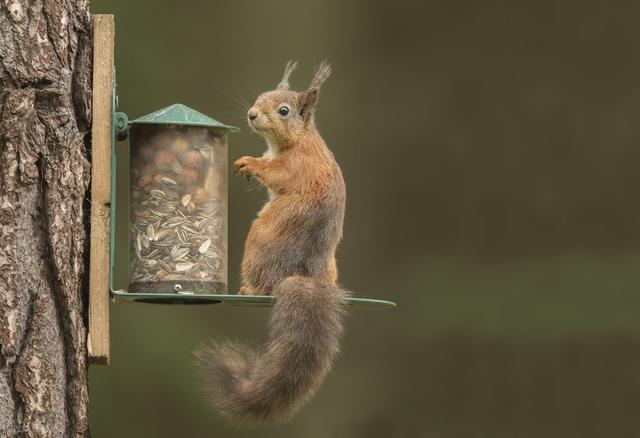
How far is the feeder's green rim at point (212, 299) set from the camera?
2453 millimetres

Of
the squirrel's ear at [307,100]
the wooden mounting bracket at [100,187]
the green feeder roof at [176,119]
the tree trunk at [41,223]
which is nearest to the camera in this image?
the tree trunk at [41,223]

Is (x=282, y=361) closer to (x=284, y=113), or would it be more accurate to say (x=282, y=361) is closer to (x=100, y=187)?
(x=100, y=187)

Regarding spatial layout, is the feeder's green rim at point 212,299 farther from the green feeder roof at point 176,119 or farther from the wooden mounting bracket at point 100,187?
the green feeder roof at point 176,119

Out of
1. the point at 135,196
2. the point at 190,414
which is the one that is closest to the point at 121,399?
the point at 190,414

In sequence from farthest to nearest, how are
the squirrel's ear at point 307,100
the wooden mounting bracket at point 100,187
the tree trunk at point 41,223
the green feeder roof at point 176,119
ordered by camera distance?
the squirrel's ear at point 307,100 < the green feeder roof at point 176,119 < the wooden mounting bracket at point 100,187 < the tree trunk at point 41,223

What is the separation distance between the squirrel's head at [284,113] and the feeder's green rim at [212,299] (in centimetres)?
55

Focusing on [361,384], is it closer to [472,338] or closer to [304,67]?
[472,338]

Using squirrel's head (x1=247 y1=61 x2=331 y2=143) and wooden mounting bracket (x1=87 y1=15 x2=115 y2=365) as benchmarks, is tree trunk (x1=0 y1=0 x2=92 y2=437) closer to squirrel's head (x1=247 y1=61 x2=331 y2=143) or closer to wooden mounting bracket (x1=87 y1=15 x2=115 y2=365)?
wooden mounting bracket (x1=87 y1=15 x2=115 y2=365)

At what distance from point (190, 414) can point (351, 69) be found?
1677mm

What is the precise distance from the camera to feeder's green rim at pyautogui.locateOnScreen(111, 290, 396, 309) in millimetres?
2453

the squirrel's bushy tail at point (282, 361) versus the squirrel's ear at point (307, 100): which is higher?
the squirrel's ear at point (307, 100)

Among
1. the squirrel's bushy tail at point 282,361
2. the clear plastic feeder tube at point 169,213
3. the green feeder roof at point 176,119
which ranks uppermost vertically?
the green feeder roof at point 176,119

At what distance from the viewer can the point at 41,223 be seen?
229 cm

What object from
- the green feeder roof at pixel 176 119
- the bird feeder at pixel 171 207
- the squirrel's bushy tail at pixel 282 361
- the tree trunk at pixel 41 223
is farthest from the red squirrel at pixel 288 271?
the tree trunk at pixel 41 223
